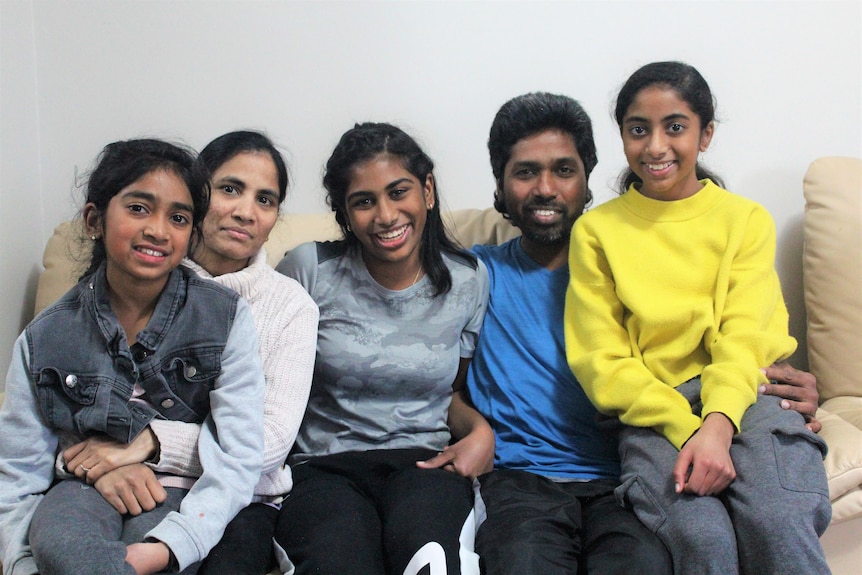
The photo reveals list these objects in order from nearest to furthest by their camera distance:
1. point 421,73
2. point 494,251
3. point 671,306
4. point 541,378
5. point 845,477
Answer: point 845,477 → point 671,306 → point 541,378 → point 494,251 → point 421,73

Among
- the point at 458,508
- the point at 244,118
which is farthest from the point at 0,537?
the point at 244,118

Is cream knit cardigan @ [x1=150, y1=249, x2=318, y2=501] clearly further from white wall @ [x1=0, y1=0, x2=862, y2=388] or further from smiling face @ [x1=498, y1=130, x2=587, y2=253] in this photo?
white wall @ [x1=0, y1=0, x2=862, y2=388]

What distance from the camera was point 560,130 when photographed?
1.72 m

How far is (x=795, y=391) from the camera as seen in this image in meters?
1.50

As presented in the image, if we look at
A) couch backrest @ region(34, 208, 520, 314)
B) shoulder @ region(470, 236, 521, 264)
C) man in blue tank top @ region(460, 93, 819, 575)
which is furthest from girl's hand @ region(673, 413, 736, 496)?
couch backrest @ region(34, 208, 520, 314)

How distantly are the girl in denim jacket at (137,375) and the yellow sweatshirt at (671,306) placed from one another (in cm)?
65

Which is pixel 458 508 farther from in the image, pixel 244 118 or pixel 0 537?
pixel 244 118

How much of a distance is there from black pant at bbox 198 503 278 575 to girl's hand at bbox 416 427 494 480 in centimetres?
30

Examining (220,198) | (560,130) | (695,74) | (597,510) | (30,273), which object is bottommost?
(597,510)

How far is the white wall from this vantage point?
215 centimetres

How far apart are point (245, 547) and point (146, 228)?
554mm

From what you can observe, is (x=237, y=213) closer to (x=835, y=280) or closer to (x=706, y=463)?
(x=706, y=463)

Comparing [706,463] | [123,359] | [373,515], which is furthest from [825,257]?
[123,359]

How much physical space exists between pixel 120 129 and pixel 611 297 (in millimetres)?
1427
